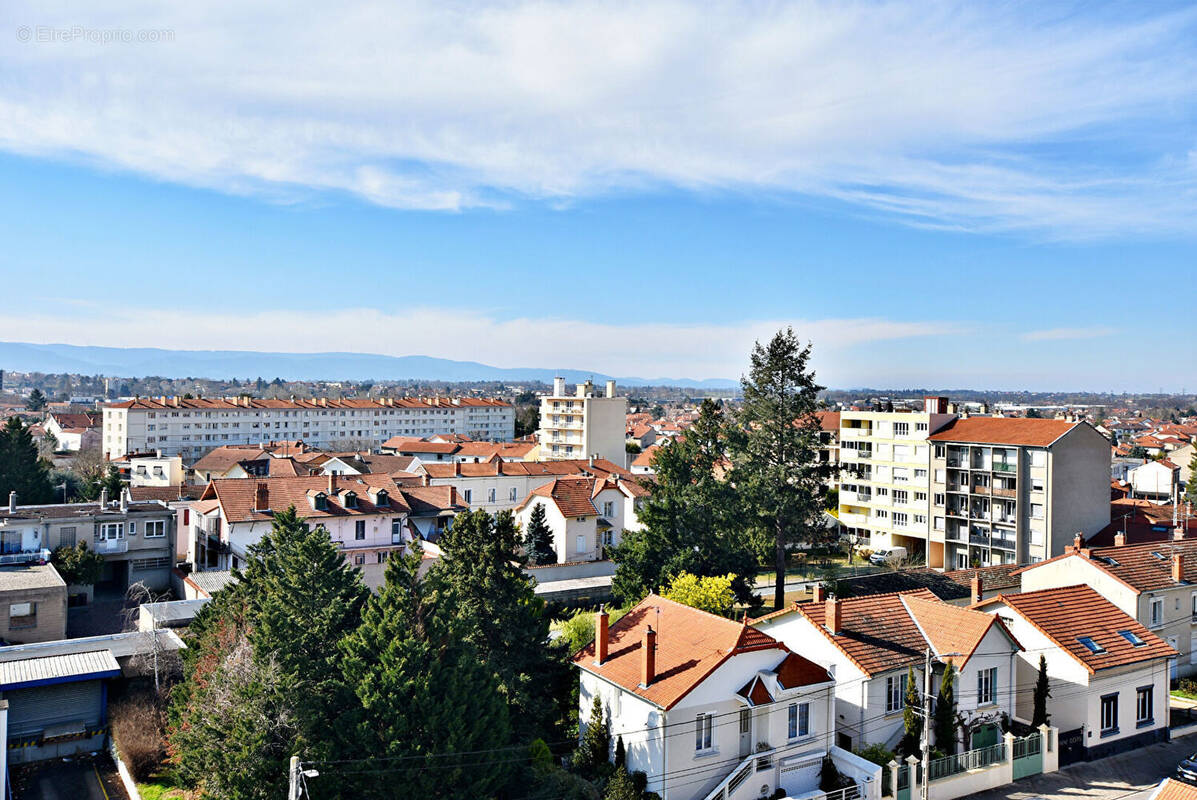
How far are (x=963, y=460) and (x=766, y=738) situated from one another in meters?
40.4

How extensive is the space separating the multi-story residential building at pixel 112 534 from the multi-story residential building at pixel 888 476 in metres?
49.4

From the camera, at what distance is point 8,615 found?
3738cm

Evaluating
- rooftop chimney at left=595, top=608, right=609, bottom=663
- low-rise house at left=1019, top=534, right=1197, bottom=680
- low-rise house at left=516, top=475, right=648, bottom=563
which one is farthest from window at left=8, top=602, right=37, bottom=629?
low-rise house at left=1019, top=534, right=1197, bottom=680

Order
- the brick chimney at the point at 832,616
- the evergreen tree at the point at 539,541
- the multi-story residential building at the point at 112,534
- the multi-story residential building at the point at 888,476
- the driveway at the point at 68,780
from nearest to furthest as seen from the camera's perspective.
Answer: the driveway at the point at 68,780 < the brick chimney at the point at 832,616 < the multi-story residential building at the point at 112,534 < the evergreen tree at the point at 539,541 < the multi-story residential building at the point at 888,476

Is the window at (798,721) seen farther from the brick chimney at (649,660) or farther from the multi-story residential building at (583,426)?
the multi-story residential building at (583,426)

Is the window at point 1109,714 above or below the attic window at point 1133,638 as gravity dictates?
below

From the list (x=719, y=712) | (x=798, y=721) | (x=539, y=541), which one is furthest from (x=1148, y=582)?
(x=539, y=541)

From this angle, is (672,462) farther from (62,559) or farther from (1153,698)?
(62,559)

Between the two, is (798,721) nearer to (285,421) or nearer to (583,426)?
(583,426)

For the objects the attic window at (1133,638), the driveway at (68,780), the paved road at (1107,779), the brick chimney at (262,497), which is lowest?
the driveway at (68,780)

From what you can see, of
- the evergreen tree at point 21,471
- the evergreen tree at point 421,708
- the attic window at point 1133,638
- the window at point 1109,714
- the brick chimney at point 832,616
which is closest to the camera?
the evergreen tree at point 421,708

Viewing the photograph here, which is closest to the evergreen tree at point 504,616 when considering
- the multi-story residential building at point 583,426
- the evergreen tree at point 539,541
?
the evergreen tree at point 539,541

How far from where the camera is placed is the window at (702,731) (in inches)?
976

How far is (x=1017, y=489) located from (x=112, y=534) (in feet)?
179
